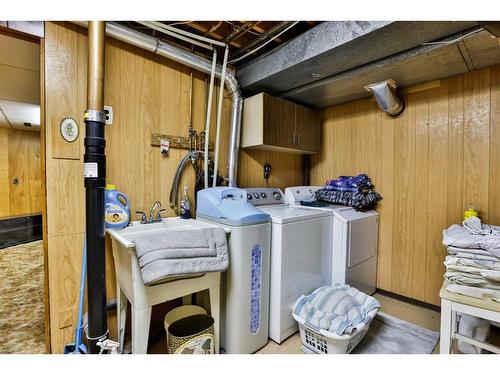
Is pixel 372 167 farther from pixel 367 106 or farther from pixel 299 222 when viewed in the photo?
pixel 299 222

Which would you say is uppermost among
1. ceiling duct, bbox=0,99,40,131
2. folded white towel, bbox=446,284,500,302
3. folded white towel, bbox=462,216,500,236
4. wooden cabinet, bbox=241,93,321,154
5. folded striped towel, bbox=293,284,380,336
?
ceiling duct, bbox=0,99,40,131

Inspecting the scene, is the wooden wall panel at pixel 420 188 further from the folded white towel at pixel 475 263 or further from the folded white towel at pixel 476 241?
the folded white towel at pixel 475 263

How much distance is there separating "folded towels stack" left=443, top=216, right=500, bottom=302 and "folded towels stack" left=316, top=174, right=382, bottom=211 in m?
1.01

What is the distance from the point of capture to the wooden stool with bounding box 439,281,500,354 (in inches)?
49.1

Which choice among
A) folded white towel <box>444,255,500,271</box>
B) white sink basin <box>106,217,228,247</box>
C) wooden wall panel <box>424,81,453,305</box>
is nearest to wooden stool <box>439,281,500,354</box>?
folded white towel <box>444,255,500,271</box>

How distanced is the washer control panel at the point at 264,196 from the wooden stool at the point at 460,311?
4.93ft

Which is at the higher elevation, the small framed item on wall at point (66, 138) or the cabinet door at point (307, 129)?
the cabinet door at point (307, 129)

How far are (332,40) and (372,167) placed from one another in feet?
5.04

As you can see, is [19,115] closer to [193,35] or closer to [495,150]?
[193,35]

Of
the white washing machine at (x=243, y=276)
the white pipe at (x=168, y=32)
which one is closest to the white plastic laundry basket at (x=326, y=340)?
the white washing machine at (x=243, y=276)

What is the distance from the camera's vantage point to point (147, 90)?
6.54ft

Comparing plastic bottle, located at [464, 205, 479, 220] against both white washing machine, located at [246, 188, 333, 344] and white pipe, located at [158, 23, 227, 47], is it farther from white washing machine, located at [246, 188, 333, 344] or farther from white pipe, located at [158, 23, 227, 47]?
white pipe, located at [158, 23, 227, 47]

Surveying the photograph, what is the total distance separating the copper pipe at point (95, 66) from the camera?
4.69 feet
